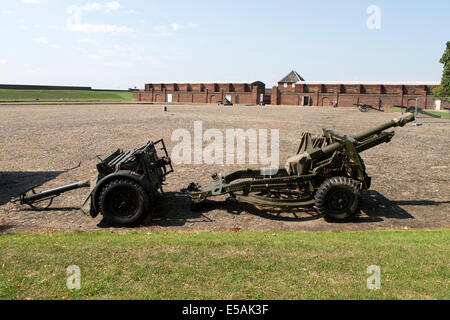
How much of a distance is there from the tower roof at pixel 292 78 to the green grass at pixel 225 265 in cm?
6567

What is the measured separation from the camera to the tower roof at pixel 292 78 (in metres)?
68.6

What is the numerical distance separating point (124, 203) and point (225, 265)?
2713 mm

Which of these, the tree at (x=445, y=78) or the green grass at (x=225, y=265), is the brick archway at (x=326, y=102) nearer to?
the tree at (x=445, y=78)

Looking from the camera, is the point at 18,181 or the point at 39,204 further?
the point at 18,181

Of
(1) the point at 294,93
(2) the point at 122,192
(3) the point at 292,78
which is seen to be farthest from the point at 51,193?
(3) the point at 292,78

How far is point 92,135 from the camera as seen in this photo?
16875 millimetres

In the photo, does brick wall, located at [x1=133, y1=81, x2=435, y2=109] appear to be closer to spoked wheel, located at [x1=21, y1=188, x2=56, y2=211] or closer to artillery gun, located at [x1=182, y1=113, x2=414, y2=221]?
artillery gun, located at [x1=182, y1=113, x2=414, y2=221]

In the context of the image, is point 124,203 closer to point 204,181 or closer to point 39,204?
point 39,204

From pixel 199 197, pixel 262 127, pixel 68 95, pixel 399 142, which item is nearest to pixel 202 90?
pixel 68 95

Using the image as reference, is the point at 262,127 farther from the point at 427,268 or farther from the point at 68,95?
the point at 68,95

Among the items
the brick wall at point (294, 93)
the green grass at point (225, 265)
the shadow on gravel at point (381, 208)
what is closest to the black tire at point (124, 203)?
the green grass at point (225, 265)

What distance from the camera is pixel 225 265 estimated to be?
4648 mm

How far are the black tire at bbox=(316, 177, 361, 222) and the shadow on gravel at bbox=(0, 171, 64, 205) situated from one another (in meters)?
7.08

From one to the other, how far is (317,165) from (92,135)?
1301 centimetres
